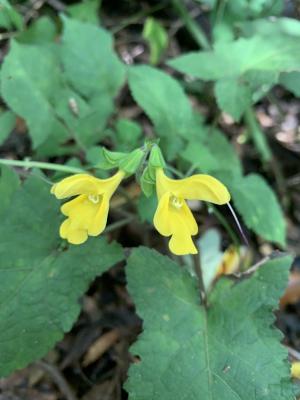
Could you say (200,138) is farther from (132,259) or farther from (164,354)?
(164,354)

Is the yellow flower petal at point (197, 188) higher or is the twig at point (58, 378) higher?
the yellow flower petal at point (197, 188)

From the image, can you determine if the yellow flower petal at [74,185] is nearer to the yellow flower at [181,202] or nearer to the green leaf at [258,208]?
the yellow flower at [181,202]

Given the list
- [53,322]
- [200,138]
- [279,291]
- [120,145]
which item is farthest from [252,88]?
[53,322]

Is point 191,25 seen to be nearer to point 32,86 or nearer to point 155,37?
point 155,37

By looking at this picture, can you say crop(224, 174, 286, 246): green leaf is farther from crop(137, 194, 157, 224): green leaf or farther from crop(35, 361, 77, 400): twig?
crop(35, 361, 77, 400): twig

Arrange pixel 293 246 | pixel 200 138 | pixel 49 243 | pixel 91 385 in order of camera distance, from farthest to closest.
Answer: pixel 293 246 < pixel 200 138 < pixel 91 385 < pixel 49 243

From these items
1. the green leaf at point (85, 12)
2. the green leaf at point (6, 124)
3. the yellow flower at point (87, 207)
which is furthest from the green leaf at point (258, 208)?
the green leaf at point (85, 12)

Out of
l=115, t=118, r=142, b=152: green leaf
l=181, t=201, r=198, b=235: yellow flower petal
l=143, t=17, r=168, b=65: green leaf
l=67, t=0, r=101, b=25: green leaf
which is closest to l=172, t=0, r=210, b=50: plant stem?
l=143, t=17, r=168, b=65: green leaf

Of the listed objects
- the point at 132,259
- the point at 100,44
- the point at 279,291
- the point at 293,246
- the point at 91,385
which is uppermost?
the point at 100,44
